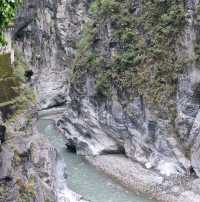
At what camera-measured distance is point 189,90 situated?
21156 mm

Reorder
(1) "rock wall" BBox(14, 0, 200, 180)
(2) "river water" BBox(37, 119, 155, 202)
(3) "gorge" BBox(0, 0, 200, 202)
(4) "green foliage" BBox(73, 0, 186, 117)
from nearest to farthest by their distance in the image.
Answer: (3) "gorge" BBox(0, 0, 200, 202) → (2) "river water" BBox(37, 119, 155, 202) → (1) "rock wall" BBox(14, 0, 200, 180) → (4) "green foliage" BBox(73, 0, 186, 117)

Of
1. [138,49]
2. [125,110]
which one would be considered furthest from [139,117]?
[138,49]

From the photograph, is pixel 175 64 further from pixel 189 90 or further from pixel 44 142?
pixel 44 142

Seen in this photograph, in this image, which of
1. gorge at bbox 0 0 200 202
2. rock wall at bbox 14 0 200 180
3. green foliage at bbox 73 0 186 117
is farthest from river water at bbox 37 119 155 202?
green foliage at bbox 73 0 186 117

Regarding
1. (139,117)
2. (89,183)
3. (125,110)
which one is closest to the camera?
(89,183)

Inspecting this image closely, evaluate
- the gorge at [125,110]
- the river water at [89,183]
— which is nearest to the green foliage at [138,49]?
the gorge at [125,110]

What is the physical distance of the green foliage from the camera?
22.4 meters

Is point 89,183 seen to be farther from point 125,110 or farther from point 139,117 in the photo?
point 125,110

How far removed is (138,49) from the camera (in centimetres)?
2389

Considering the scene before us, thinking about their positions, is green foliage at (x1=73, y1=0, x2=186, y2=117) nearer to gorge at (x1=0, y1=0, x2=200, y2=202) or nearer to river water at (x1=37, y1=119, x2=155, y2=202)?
gorge at (x1=0, y1=0, x2=200, y2=202)

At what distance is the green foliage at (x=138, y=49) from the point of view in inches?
880

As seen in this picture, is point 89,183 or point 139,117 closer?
point 89,183

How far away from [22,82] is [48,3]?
79.2ft

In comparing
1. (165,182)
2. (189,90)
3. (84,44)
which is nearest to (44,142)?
(165,182)
